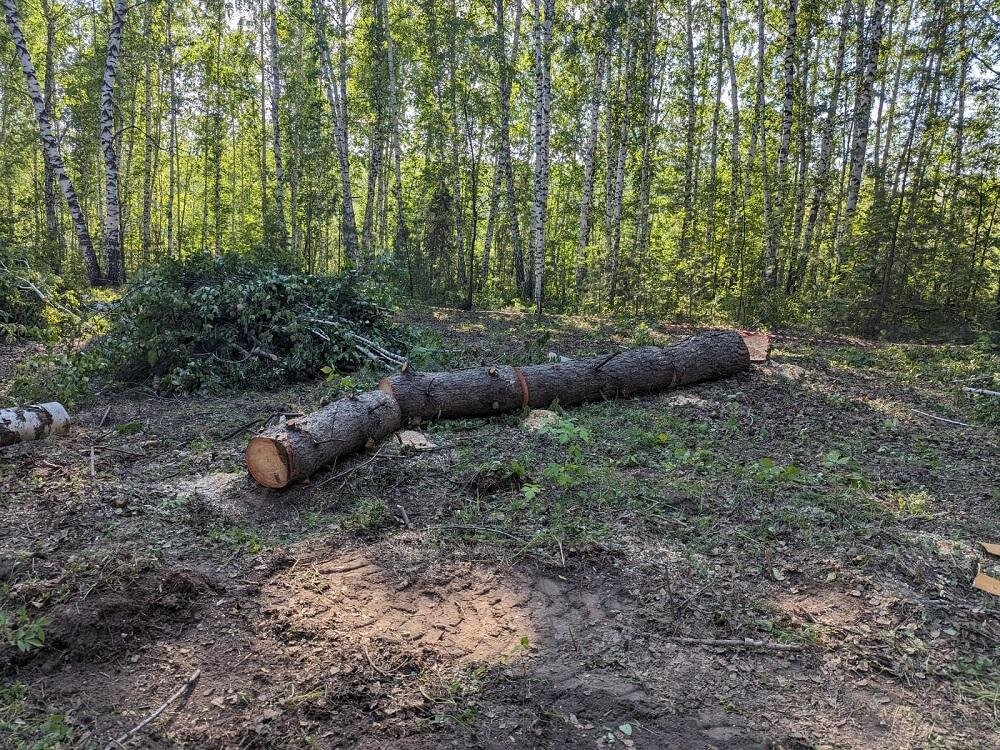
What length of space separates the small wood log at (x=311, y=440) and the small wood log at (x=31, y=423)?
2.23 m

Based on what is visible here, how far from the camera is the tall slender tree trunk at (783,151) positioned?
12234mm

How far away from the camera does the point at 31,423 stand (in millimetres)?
4945

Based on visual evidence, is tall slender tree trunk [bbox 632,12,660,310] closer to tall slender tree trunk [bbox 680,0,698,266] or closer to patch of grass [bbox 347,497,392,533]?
tall slender tree trunk [bbox 680,0,698,266]

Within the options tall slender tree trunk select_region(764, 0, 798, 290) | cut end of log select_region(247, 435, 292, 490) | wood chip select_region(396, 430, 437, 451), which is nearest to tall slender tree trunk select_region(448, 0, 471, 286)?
tall slender tree trunk select_region(764, 0, 798, 290)

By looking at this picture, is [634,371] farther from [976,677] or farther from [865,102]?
[865,102]

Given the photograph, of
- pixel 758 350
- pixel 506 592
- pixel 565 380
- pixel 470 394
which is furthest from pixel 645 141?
pixel 506 592

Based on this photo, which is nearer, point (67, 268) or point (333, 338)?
point (333, 338)

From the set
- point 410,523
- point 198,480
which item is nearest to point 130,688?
point 410,523

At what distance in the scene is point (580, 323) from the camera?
12.7 metres

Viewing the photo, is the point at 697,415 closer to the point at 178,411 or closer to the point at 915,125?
the point at 178,411

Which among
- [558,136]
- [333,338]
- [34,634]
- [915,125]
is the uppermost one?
[558,136]

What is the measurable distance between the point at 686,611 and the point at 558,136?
2231cm

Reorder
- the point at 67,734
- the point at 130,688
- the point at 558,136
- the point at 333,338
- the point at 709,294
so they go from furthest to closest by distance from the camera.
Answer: the point at 558,136
the point at 709,294
the point at 333,338
the point at 130,688
the point at 67,734

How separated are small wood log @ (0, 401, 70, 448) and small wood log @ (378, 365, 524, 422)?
2.78m
